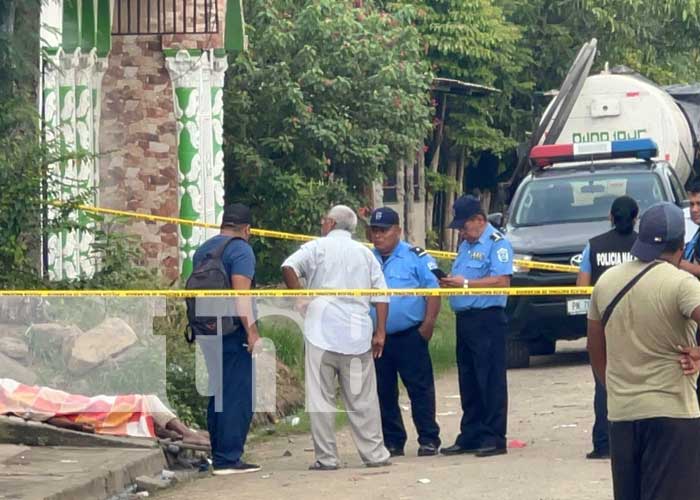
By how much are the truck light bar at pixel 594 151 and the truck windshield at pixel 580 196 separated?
54 centimetres

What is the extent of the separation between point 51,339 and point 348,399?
2.72m

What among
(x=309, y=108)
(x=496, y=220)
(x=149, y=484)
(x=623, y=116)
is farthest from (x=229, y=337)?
(x=623, y=116)

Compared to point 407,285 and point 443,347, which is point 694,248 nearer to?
point 407,285

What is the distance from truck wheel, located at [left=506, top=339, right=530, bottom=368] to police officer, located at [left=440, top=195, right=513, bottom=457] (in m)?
5.46

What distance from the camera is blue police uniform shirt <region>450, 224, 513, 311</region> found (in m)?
11.7

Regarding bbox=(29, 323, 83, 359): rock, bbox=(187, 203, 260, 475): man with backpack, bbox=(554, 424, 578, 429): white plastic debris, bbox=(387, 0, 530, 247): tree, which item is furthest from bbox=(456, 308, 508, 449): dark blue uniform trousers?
bbox=(387, 0, 530, 247): tree

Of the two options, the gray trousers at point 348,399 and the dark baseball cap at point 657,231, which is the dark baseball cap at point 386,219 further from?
the dark baseball cap at point 657,231

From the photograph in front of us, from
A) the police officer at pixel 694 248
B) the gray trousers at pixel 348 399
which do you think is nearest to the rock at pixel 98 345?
the gray trousers at pixel 348 399

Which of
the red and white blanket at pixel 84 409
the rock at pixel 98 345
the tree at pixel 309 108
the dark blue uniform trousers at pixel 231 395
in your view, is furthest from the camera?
the tree at pixel 309 108

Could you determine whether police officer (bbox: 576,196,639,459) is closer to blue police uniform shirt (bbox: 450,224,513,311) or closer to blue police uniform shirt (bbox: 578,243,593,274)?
blue police uniform shirt (bbox: 578,243,593,274)

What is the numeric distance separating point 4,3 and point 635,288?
692 cm

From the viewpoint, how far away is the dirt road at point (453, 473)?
1017 centimetres

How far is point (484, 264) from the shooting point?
11.9 m

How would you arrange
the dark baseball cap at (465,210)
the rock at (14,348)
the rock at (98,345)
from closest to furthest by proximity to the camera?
the dark baseball cap at (465,210) → the rock at (98,345) → the rock at (14,348)
